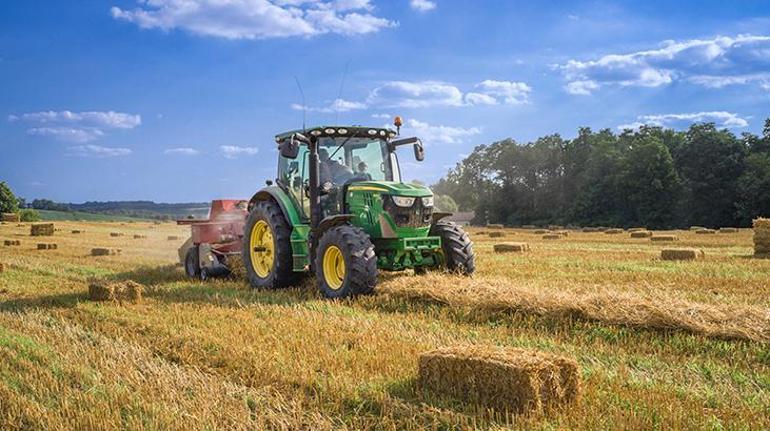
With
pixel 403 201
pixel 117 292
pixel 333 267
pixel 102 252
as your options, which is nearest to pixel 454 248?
pixel 403 201

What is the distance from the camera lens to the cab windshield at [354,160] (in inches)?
402

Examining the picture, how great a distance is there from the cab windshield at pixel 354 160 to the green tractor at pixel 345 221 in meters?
0.01

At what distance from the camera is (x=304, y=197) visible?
34.2 ft

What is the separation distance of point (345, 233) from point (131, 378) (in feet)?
13.2

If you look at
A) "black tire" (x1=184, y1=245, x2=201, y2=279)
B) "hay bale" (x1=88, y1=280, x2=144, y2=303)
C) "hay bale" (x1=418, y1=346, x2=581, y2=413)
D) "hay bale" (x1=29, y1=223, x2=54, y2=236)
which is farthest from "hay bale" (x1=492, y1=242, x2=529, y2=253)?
"hay bale" (x1=29, y1=223, x2=54, y2=236)

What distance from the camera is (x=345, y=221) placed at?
9.70 meters

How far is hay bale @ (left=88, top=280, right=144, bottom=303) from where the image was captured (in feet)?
29.7

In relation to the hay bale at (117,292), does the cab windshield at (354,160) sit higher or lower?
higher

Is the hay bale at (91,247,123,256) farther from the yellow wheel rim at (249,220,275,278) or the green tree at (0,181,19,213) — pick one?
the green tree at (0,181,19,213)

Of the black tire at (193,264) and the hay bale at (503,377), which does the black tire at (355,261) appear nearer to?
the hay bale at (503,377)

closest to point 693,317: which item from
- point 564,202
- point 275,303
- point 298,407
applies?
point 298,407

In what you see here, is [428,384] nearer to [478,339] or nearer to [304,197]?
[478,339]

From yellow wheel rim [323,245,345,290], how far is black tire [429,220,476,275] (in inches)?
58.9

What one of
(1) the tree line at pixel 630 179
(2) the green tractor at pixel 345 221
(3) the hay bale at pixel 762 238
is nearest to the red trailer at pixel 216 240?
(2) the green tractor at pixel 345 221
